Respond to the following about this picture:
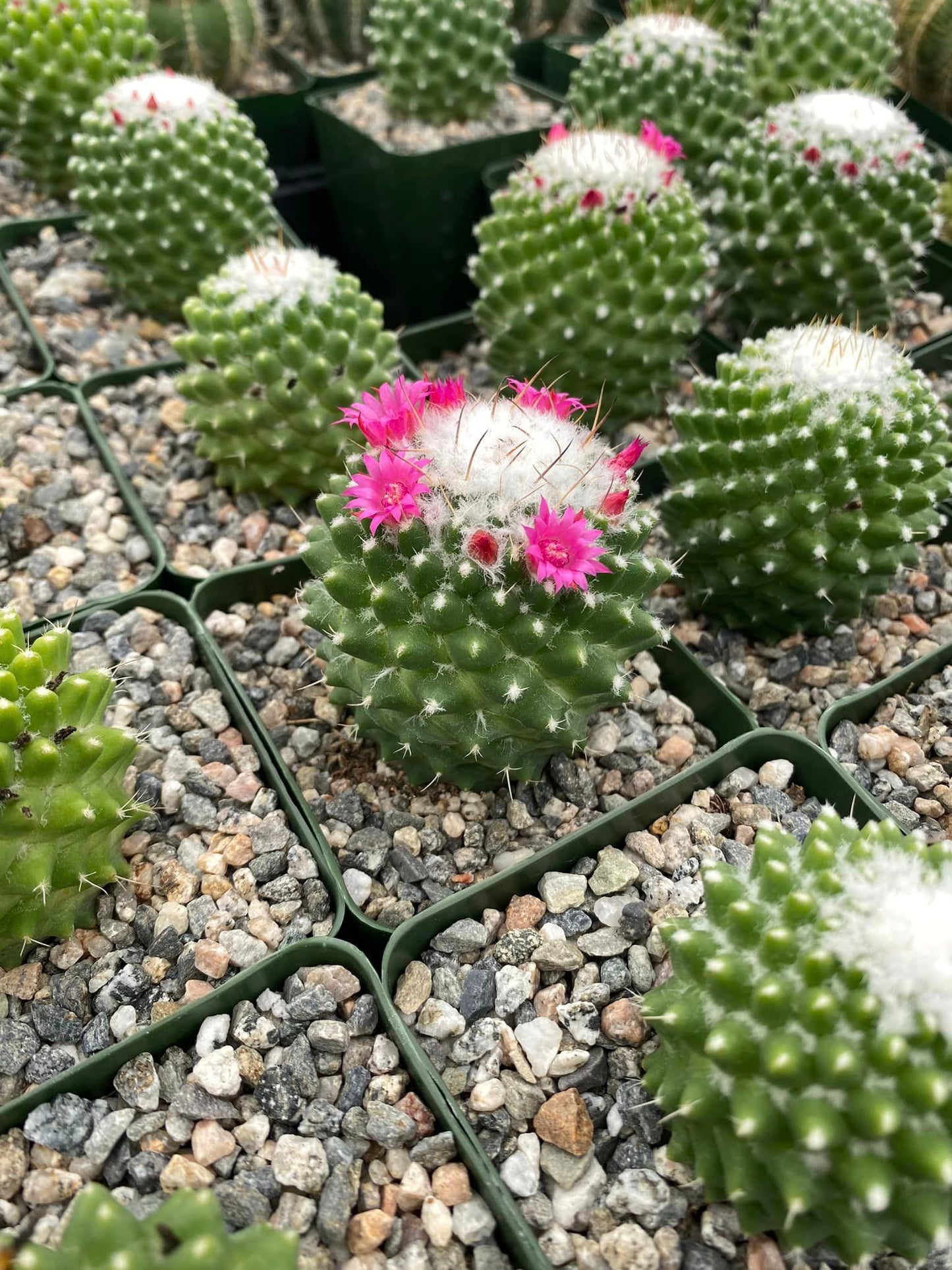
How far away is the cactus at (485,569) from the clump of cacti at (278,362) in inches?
24.3

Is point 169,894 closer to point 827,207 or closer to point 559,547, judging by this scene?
point 559,547

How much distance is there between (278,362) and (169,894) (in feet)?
3.42

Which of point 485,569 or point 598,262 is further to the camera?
point 598,262

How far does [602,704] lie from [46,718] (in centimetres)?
79

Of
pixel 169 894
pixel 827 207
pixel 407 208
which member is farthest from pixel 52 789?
pixel 407 208

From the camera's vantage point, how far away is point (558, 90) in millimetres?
3598

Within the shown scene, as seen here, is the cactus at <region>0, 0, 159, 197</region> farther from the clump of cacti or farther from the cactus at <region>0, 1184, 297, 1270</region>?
the cactus at <region>0, 1184, 297, 1270</region>

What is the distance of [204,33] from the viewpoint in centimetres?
318

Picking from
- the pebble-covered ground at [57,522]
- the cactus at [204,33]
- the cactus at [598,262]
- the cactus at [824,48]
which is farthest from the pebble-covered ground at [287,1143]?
the cactus at [204,33]

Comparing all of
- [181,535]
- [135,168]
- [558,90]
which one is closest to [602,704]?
[181,535]

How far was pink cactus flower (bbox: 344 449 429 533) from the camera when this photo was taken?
1.27 m

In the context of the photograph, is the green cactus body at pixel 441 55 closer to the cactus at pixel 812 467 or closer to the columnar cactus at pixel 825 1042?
the cactus at pixel 812 467

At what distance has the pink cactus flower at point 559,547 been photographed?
1.24 meters

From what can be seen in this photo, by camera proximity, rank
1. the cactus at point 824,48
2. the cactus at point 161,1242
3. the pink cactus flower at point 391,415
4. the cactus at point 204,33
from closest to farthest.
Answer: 1. the cactus at point 161,1242
2. the pink cactus flower at point 391,415
3. the cactus at point 824,48
4. the cactus at point 204,33
